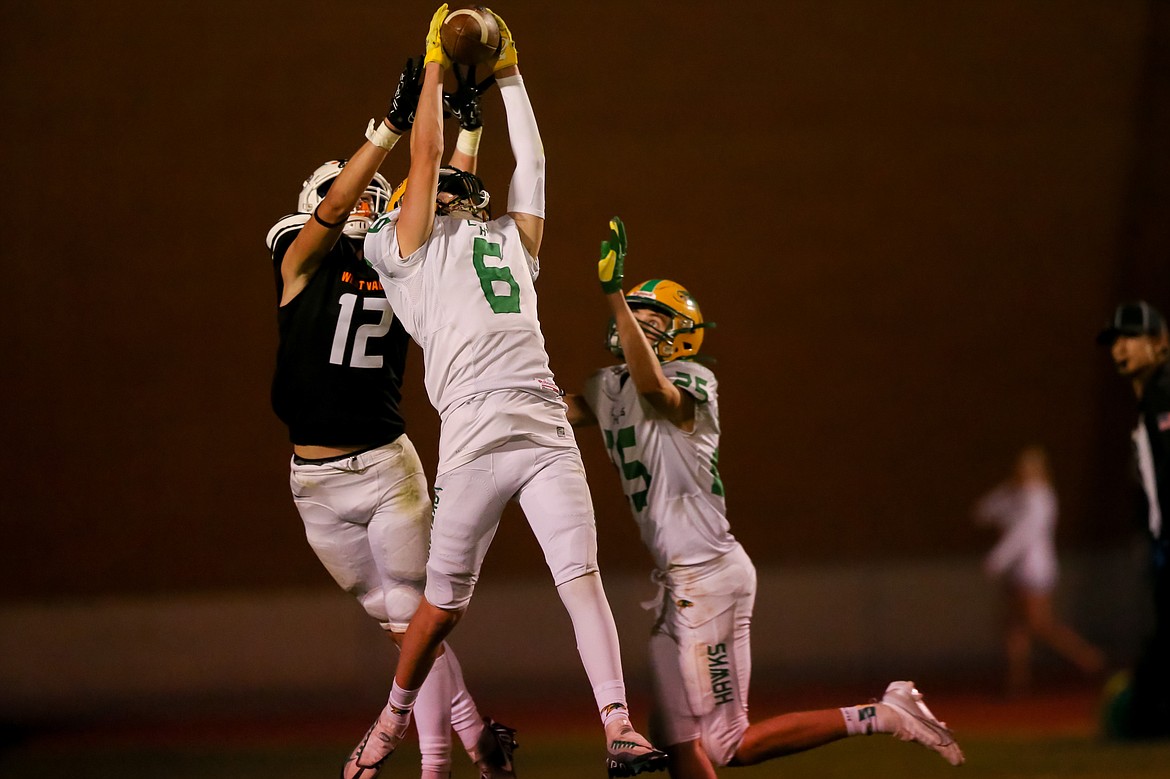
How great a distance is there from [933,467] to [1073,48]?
12.6 feet

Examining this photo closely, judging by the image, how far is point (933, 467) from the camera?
10.4 meters

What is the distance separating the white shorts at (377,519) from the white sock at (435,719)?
9.1 inches

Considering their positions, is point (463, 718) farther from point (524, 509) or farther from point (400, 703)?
point (524, 509)

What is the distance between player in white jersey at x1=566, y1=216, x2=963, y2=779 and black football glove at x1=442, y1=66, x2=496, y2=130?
2.65ft

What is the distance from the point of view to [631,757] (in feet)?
11.7

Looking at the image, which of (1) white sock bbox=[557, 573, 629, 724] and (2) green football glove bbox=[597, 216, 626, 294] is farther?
(2) green football glove bbox=[597, 216, 626, 294]

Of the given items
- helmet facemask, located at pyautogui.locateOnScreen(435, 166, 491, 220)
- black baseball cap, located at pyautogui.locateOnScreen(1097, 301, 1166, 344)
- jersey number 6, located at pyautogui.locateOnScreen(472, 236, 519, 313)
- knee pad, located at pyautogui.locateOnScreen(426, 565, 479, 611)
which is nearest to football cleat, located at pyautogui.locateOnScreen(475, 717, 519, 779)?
knee pad, located at pyautogui.locateOnScreen(426, 565, 479, 611)

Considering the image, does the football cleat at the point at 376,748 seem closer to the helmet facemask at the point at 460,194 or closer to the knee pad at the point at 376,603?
the knee pad at the point at 376,603

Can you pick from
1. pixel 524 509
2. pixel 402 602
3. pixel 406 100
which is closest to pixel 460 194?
pixel 406 100

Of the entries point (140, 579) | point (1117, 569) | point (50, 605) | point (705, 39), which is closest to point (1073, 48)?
point (705, 39)

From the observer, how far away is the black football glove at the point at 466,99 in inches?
164

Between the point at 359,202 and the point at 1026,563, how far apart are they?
23.2ft

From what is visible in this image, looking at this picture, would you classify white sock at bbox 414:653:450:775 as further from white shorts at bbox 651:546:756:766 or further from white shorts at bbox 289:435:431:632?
white shorts at bbox 651:546:756:766

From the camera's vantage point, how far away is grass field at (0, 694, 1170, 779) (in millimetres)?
6582
